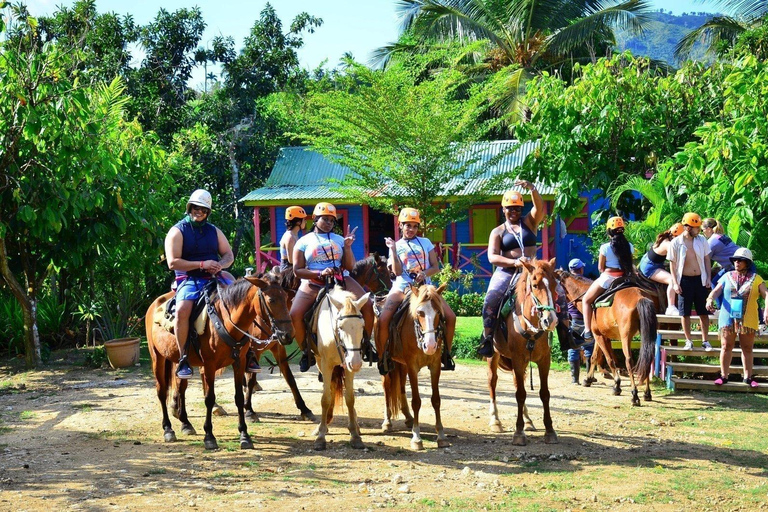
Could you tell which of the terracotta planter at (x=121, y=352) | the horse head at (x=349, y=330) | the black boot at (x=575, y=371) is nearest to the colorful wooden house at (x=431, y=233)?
the terracotta planter at (x=121, y=352)

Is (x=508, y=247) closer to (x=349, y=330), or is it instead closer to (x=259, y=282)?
(x=349, y=330)

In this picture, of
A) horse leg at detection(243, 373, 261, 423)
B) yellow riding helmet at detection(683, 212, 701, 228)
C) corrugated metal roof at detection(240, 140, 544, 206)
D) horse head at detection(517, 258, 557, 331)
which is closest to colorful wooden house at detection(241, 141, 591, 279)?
corrugated metal roof at detection(240, 140, 544, 206)

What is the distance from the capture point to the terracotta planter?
→ 48.4ft

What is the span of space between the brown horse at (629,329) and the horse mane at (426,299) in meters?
3.71

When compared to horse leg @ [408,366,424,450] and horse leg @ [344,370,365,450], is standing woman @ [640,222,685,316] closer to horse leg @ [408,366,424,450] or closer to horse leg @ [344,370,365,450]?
horse leg @ [408,366,424,450]

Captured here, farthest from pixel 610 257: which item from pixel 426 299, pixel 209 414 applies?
pixel 209 414

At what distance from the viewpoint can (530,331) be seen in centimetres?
874

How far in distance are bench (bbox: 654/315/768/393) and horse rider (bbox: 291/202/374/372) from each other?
506 centimetres

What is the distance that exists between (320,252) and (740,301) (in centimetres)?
569

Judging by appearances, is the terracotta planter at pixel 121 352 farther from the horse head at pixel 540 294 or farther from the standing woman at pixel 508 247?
the horse head at pixel 540 294

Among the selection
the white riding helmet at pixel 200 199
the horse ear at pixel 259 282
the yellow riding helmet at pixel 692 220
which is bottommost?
the horse ear at pixel 259 282

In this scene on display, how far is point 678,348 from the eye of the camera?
12.0 meters

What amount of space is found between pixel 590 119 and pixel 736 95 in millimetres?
3399

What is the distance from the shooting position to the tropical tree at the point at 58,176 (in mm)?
13094
